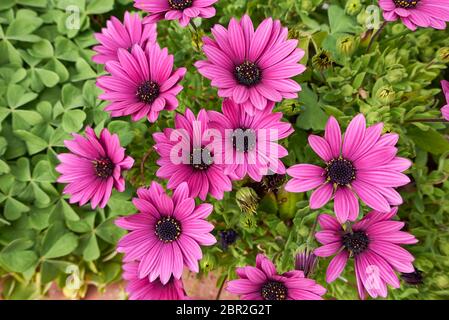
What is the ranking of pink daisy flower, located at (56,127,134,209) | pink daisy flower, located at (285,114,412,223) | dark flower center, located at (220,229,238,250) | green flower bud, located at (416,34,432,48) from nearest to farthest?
pink daisy flower, located at (285,114,412,223) < pink daisy flower, located at (56,127,134,209) < dark flower center, located at (220,229,238,250) < green flower bud, located at (416,34,432,48)

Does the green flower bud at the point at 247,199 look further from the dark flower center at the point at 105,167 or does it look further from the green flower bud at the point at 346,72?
the green flower bud at the point at 346,72

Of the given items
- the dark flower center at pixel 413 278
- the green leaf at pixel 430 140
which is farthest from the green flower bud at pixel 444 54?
the dark flower center at pixel 413 278

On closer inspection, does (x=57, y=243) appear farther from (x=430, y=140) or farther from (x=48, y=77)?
(x=430, y=140)

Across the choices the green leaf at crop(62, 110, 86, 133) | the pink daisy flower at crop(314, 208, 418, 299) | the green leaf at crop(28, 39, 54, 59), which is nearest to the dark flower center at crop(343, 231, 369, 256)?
the pink daisy flower at crop(314, 208, 418, 299)

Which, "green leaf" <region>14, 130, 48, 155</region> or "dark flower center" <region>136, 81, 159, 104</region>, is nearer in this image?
"dark flower center" <region>136, 81, 159, 104</region>

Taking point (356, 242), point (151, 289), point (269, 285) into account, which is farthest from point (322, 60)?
point (151, 289)

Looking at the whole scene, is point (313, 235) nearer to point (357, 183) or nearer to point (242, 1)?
point (357, 183)

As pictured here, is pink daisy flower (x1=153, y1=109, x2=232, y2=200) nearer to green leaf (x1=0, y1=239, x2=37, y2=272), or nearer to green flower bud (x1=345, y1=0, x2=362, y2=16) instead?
green flower bud (x1=345, y1=0, x2=362, y2=16)
